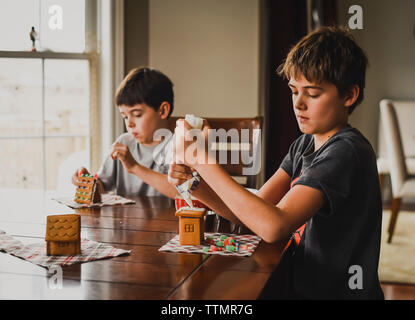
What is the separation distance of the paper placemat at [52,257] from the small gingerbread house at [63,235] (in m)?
0.02

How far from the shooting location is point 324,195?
103cm

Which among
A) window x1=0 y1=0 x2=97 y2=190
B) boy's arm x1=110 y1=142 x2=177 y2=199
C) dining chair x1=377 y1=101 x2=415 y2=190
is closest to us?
boy's arm x1=110 y1=142 x2=177 y2=199

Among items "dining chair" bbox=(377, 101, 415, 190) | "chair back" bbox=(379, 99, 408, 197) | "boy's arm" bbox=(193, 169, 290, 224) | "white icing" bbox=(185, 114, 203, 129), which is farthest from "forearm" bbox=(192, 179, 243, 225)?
"dining chair" bbox=(377, 101, 415, 190)

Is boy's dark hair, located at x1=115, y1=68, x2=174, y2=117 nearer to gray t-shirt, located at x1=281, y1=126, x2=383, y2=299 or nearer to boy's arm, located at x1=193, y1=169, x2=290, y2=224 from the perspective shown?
boy's arm, located at x1=193, y1=169, x2=290, y2=224

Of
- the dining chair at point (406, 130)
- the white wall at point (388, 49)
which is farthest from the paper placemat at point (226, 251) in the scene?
the white wall at point (388, 49)

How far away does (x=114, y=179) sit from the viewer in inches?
85.6

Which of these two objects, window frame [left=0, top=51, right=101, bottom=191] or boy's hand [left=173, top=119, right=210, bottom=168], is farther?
window frame [left=0, top=51, right=101, bottom=191]

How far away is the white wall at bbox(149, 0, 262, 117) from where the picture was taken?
136 inches

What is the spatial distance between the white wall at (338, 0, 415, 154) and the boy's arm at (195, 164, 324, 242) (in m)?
4.35

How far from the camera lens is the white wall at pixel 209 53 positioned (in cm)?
346

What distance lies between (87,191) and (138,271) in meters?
0.76

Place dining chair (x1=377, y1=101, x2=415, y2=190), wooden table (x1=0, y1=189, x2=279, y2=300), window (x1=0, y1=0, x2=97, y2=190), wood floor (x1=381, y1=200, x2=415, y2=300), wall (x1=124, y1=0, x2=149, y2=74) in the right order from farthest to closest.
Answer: dining chair (x1=377, y1=101, x2=415, y2=190), wall (x1=124, y1=0, x2=149, y2=74), window (x1=0, y1=0, x2=97, y2=190), wood floor (x1=381, y1=200, x2=415, y2=300), wooden table (x1=0, y1=189, x2=279, y2=300)

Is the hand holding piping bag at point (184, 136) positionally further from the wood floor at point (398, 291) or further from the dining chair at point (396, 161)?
the dining chair at point (396, 161)
